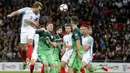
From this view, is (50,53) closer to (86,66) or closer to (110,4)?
(86,66)

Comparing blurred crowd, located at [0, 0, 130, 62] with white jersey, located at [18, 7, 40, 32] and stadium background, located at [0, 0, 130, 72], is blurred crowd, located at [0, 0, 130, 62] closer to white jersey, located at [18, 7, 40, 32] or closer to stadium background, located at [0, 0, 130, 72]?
stadium background, located at [0, 0, 130, 72]

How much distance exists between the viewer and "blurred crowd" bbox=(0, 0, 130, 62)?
97.3 ft

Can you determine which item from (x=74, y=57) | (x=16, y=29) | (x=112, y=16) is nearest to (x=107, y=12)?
(x=112, y=16)

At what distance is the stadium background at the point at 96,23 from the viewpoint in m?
29.5

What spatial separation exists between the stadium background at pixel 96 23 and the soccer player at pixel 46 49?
40.2 feet

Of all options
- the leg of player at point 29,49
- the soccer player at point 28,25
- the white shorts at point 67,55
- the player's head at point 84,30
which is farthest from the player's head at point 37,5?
the white shorts at point 67,55

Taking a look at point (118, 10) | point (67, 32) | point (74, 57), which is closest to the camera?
point (74, 57)

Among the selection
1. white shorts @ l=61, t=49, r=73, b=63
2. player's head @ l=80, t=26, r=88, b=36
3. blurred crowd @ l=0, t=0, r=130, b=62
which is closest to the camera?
white shorts @ l=61, t=49, r=73, b=63

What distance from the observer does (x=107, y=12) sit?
33938 mm

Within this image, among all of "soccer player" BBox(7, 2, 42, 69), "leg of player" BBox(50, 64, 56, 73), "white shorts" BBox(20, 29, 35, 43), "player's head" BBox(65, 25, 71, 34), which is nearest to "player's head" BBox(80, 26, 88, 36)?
"player's head" BBox(65, 25, 71, 34)

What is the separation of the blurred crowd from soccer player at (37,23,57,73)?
1226cm

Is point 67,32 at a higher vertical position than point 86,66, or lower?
higher

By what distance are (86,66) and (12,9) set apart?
17.3 meters

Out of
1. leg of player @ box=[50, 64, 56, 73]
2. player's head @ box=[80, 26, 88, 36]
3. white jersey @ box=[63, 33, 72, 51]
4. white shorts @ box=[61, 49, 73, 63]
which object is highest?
player's head @ box=[80, 26, 88, 36]
